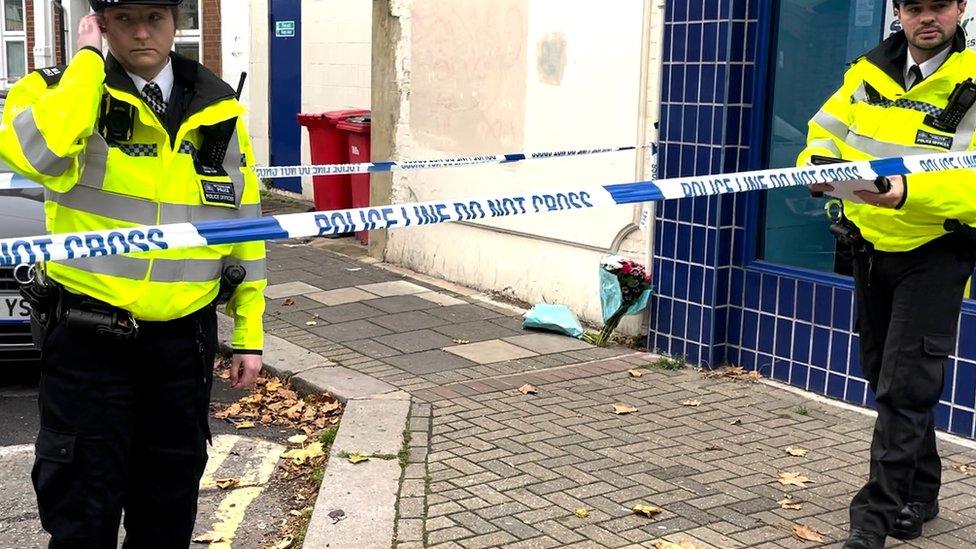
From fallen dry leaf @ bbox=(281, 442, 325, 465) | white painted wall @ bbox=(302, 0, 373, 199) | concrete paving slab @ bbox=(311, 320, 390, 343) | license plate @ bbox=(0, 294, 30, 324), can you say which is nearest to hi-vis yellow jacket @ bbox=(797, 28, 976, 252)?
fallen dry leaf @ bbox=(281, 442, 325, 465)

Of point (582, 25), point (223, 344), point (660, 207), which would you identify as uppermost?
point (582, 25)

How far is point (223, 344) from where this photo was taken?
7.66 m

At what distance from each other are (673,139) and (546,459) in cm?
255

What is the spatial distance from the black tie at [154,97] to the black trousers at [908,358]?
2486mm

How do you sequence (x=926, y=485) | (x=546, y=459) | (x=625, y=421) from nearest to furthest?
(x=926, y=485)
(x=546, y=459)
(x=625, y=421)

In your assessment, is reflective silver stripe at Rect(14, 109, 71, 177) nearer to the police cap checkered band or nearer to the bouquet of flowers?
the police cap checkered band

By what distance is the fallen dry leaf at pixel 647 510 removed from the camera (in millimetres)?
4699

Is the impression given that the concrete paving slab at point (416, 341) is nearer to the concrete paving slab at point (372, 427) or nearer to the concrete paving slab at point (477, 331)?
the concrete paving slab at point (477, 331)

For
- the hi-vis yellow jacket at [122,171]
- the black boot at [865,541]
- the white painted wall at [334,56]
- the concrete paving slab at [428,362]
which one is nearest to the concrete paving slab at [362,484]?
the concrete paving slab at [428,362]

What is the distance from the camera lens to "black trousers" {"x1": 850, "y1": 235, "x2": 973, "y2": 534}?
4.18m

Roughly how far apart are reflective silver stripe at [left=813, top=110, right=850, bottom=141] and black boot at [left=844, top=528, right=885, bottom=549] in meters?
1.39

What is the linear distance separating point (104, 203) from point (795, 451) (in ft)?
11.4

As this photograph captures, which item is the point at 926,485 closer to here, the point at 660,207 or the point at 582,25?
the point at 660,207

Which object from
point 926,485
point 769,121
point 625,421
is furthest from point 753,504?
point 769,121
